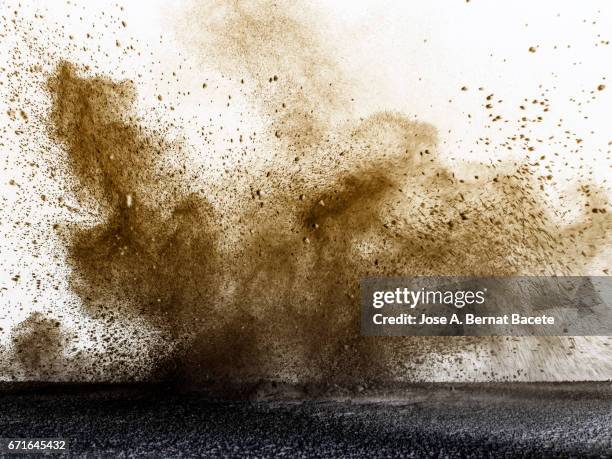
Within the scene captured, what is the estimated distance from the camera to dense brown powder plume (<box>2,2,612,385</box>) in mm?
2002

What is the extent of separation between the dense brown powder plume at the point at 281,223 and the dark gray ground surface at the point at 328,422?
0.14m

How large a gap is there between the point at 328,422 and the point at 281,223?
0.93m

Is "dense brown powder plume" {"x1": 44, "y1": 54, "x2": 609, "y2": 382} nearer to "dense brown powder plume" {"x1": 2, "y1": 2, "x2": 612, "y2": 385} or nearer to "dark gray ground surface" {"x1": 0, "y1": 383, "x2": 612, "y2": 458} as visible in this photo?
"dense brown powder plume" {"x1": 2, "y1": 2, "x2": 612, "y2": 385}

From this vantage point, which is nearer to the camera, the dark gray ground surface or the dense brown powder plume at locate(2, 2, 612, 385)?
the dark gray ground surface

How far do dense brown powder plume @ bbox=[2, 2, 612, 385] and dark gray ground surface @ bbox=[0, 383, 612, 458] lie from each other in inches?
5.6

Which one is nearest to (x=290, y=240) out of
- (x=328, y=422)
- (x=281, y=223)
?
(x=281, y=223)

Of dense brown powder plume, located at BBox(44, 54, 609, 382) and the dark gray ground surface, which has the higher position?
dense brown powder plume, located at BBox(44, 54, 609, 382)

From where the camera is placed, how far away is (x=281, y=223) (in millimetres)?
2059

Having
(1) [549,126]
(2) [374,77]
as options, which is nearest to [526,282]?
(1) [549,126]

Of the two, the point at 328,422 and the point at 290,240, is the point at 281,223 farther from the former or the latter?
the point at 328,422

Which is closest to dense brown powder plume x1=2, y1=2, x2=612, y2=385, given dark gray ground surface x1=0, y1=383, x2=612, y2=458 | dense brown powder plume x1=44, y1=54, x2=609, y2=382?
dense brown powder plume x1=44, y1=54, x2=609, y2=382

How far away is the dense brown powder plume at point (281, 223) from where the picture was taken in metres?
2.00

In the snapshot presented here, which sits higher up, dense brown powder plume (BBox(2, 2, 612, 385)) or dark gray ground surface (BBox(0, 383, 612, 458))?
dense brown powder plume (BBox(2, 2, 612, 385))

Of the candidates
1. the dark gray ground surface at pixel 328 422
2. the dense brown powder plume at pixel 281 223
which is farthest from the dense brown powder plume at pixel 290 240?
the dark gray ground surface at pixel 328 422
